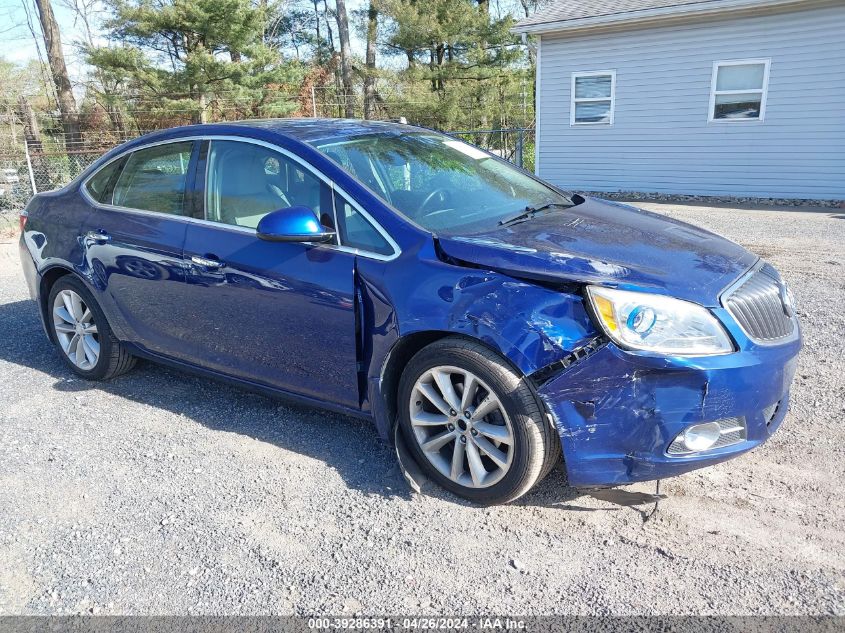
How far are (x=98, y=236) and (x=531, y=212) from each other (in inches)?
109

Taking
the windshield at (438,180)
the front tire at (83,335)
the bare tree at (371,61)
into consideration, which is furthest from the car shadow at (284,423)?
the bare tree at (371,61)

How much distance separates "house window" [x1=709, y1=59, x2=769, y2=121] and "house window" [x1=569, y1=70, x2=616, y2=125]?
6.65 ft

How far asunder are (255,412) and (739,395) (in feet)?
8.88

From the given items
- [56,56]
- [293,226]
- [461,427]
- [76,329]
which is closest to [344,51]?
[56,56]

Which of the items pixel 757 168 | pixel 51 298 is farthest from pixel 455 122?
pixel 51 298

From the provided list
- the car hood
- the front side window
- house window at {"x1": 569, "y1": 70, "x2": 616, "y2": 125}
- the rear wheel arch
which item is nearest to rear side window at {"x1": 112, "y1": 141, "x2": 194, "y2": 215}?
the front side window

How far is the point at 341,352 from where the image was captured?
10.7ft

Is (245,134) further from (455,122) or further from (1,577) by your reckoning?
(455,122)

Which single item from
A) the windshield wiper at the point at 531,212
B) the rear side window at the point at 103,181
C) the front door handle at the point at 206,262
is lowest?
the front door handle at the point at 206,262

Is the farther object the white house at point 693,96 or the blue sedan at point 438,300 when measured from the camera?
the white house at point 693,96

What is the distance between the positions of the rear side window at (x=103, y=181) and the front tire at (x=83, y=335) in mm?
588

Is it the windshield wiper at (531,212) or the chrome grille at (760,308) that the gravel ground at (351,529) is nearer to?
the chrome grille at (760,308)

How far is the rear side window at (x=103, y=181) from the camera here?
4469 mm

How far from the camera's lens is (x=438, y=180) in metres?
3.67
